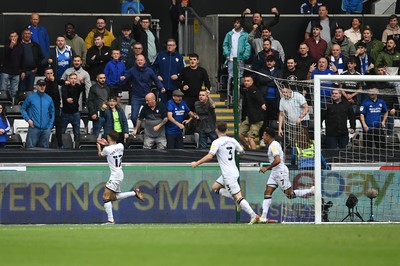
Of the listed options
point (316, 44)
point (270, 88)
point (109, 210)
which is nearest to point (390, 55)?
point (316, 44)

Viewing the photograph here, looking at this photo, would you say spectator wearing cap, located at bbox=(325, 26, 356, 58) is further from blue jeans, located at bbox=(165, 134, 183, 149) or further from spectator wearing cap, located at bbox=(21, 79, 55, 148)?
spectator wearing cap, located at bbox=(21, 79, 55, 148)

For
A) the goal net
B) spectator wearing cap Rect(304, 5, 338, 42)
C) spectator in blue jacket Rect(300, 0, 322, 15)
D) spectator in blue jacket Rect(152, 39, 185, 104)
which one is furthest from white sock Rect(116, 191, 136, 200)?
spectator in blue jacket Rect(300, 0, 322, 15)

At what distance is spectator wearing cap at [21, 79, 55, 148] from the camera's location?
25547 millimetres

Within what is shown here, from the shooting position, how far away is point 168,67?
27766mm

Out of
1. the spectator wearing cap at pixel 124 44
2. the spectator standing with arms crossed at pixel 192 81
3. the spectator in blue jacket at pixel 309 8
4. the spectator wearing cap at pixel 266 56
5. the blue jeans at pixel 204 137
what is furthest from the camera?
the spectator in blue jacket at pixel 309 8

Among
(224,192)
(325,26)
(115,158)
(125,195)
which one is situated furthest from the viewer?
(325,26)

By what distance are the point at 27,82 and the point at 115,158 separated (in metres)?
5.58

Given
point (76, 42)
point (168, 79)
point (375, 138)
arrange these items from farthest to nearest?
point (76, 42) < point (168, 79) < point (375, 138)

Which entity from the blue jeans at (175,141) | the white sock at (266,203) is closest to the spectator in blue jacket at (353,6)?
the blue jeans at (175,141)

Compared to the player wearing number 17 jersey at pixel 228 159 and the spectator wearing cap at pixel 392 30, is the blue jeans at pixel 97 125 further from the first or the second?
the spectator wearing cap at pixel 392 30

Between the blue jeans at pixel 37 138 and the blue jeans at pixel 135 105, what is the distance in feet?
6.40

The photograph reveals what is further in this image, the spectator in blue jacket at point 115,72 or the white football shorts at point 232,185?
the spectator in blue jacket at point 115,72

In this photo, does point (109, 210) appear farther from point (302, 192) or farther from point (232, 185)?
point (302, 192)

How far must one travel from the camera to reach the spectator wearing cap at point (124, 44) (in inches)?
1108
